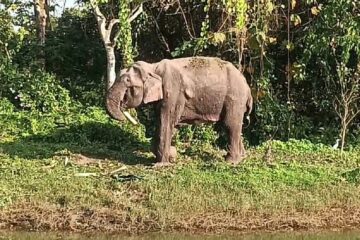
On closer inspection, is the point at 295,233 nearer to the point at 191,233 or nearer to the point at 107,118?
the point at 191,233

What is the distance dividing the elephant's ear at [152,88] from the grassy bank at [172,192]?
1157 mm

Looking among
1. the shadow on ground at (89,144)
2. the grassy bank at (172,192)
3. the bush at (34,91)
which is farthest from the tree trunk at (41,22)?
the grassy bank at (172,192)

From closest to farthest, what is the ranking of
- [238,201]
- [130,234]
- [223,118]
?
[130,234] → [238,201] → [223,118]

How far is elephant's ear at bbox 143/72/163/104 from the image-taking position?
39.2 ft

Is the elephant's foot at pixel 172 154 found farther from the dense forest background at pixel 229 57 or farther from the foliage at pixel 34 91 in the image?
the foliage at pixel 34 91

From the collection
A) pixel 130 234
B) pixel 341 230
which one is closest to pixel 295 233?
pixel 341 230

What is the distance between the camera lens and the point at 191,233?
9.56 metres

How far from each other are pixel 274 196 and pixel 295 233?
0.90m

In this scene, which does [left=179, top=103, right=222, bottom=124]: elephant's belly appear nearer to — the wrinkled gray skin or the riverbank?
the wrinkled gray skin

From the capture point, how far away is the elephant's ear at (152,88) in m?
11.9

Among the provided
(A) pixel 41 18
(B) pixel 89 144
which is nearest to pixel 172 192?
(B) pixel 89 144

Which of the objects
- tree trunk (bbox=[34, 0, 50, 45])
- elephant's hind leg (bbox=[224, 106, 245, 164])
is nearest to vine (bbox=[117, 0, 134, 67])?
elephant's hind leg (bbox=[224, 106, 245, 164])

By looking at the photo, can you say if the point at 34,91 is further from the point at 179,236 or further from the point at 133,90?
the point at 179,236

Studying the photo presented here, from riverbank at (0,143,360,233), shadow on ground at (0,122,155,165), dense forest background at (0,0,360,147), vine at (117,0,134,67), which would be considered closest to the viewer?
riverbank at (0,143,360,233)
